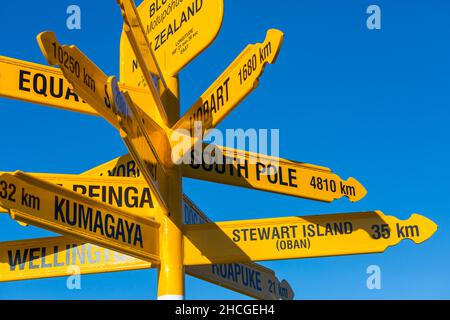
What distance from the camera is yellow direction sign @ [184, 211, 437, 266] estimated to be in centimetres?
641

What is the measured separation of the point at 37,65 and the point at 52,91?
232 mm

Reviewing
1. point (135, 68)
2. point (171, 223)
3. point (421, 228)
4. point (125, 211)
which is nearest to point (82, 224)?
point (125, 211)

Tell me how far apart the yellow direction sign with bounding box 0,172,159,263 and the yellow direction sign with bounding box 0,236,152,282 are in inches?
15.6

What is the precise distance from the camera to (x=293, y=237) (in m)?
6.51

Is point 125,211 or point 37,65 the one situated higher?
point 37,65

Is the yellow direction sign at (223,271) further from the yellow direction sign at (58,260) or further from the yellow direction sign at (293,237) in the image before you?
the yellow direction sign at (293,237)

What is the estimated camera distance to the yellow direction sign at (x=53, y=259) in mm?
6508

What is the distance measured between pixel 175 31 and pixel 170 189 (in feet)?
4.37

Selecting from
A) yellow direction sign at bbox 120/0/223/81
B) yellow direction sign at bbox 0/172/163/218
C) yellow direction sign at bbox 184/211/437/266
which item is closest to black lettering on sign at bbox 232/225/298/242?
yellow direction sign at bbox 184/211/437/266

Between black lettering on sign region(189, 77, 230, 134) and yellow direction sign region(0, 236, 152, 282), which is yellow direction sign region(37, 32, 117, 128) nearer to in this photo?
black lettering on sign region(189, 77, 230, 134)

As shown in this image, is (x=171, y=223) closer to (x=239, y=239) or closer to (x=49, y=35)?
(x=239, y=239)
